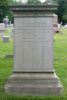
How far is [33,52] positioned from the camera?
30.5 ft

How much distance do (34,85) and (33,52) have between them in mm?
733

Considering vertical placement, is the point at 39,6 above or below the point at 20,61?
above

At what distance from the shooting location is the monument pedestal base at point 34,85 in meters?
9.31

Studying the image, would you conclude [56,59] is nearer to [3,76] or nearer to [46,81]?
[3,76]

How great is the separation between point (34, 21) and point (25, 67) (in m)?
1.04

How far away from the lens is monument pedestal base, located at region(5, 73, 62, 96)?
9.31 m

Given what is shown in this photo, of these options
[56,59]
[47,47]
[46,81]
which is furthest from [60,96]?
[56,59]

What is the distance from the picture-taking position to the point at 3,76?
39.4ft

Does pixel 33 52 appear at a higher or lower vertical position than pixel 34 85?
higher

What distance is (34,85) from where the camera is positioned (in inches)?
367

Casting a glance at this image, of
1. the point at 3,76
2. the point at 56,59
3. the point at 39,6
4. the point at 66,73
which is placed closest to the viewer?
the point at 39,6

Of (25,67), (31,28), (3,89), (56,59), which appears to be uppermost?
(31,28)

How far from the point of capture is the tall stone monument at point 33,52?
→ 923 centimetres

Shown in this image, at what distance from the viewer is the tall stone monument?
9234 millimetres
